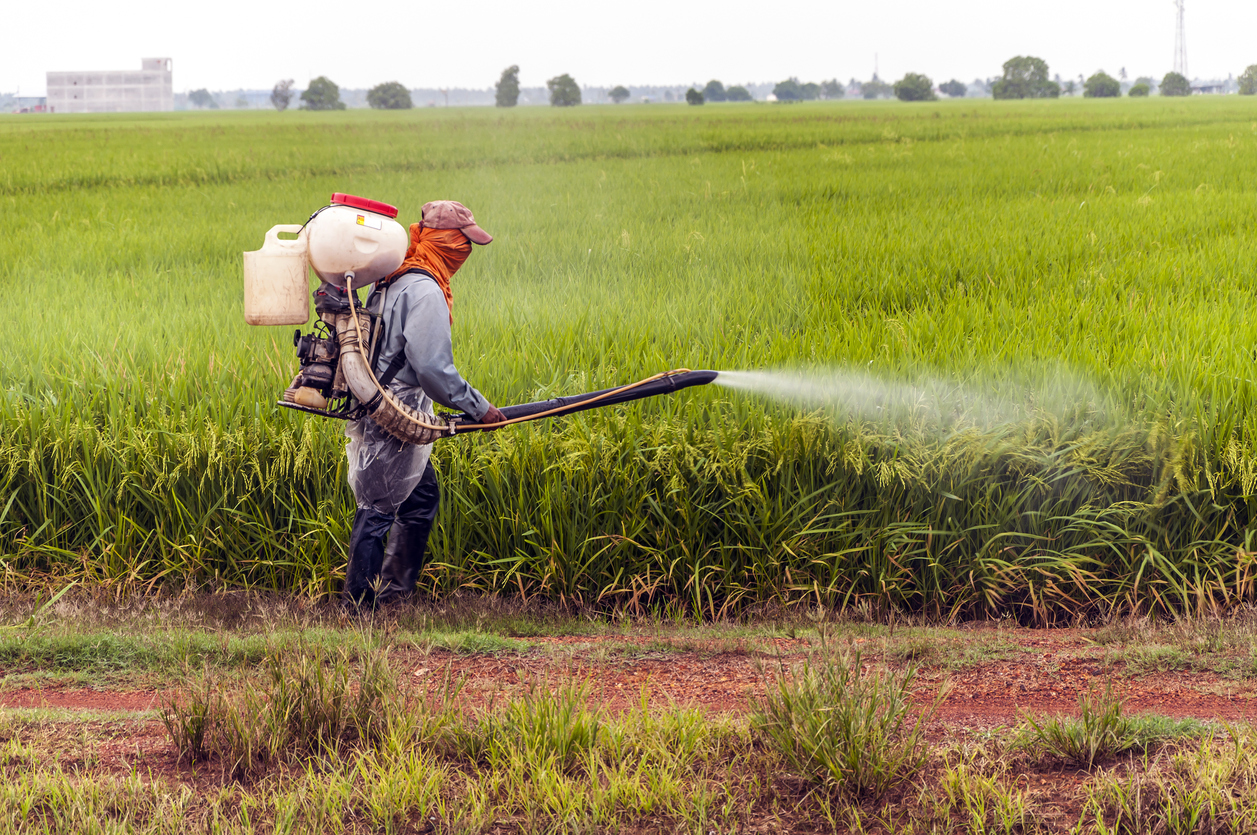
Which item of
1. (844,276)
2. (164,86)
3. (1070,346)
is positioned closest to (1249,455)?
(1070,346)

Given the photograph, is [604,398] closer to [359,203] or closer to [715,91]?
[359,203]

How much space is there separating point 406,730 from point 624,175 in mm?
13197

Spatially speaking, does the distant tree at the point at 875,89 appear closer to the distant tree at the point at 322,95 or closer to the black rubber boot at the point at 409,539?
the distant tree at the point at 322,95

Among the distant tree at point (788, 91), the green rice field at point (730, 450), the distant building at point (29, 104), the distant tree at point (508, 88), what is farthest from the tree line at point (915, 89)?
the green rice field at point (730, 450)

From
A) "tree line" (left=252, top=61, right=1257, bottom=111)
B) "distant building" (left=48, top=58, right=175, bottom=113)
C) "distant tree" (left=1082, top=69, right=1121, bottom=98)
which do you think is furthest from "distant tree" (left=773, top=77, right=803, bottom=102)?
"distant building" (left=48, top=58, right=175, bottom=113)

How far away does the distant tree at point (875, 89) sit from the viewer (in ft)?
448

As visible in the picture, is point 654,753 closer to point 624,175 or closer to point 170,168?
point 624,175

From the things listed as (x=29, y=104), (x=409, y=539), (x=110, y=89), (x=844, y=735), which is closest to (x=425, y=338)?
(x=409, y=539)

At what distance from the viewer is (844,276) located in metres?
6.45

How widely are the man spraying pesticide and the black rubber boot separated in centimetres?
5

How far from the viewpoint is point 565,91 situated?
9356 centimetres

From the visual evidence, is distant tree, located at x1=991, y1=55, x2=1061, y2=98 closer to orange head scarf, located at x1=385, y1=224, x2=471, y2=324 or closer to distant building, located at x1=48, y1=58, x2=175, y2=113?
orange head scarf, located at x1=385, y1=224, x2=471, y2=324

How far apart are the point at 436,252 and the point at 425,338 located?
0.35 meters

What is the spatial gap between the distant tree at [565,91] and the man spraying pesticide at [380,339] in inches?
3765
